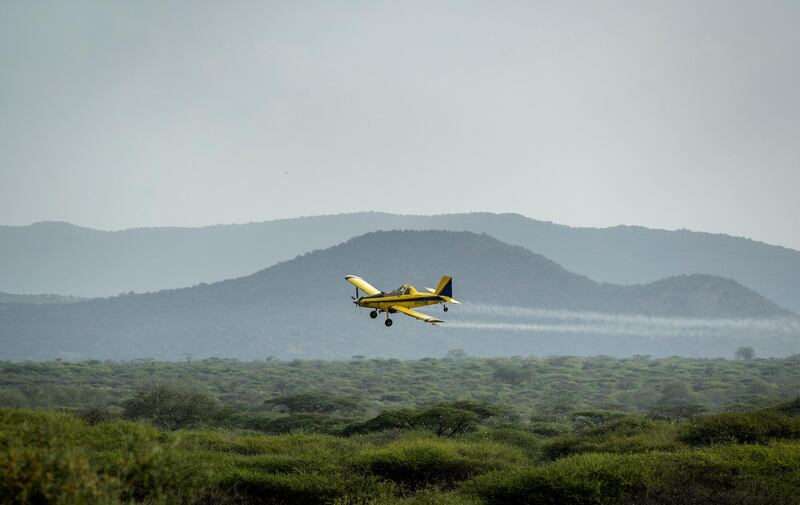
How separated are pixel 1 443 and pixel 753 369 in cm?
18310

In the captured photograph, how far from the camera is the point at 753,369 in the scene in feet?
575

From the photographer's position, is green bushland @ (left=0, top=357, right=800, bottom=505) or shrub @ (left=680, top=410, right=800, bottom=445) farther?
shrub @ (left=680, top=410, right=800, bottom=445)

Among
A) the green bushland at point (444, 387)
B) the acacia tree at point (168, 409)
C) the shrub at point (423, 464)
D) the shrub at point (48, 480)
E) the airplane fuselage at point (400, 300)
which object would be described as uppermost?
the airplane fuselage at point (400, 300)

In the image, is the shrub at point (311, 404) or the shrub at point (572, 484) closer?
the shrub at point (572, 484)

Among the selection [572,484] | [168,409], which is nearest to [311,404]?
[168,409]

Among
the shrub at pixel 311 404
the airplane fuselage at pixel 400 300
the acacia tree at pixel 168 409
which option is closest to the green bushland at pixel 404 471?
the airplane fuselage at pixel 400 300

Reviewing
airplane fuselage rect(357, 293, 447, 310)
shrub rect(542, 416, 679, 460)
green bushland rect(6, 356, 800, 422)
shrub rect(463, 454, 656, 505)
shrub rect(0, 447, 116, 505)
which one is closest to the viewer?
shrub rect(0, 447, 116, 505)

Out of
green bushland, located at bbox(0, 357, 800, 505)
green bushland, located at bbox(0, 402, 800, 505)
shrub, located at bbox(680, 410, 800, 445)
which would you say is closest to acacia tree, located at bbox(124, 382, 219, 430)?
green bushland, located at bbox(0, 357, 800, 505)

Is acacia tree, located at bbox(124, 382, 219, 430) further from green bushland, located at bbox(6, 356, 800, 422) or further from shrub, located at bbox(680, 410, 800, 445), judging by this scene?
shrub, located at bbox(680, 410, 800, 445)

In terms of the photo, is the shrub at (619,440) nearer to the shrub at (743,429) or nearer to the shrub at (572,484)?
the shrub at (743,429)

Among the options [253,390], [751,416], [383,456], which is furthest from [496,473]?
[253,390]

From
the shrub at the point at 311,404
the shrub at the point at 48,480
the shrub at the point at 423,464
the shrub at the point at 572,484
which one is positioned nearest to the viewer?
the shrub at the point at 48,480

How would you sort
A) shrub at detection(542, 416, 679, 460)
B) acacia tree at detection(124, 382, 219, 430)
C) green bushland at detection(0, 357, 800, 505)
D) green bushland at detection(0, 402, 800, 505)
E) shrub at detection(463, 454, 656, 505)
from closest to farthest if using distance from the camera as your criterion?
green bushland at detection(0, 357, 800, 505), green bushland at detection(0, 402, 800, 505), shrub at detection(463, 454, 656, 505), shrub at detection(542, 416, 679, 460), acacia tree at detection(124, 382, 219, 430)

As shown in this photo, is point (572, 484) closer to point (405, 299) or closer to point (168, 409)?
point (405, 299)
